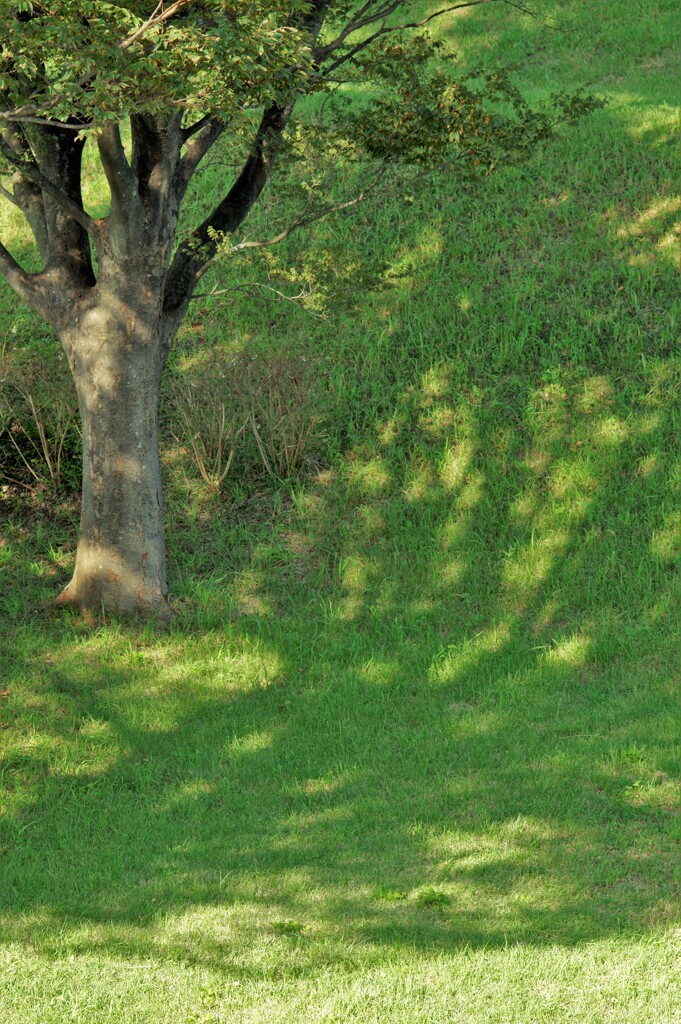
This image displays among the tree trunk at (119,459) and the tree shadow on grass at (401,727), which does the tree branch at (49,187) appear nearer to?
the tree trunk at (119,459)

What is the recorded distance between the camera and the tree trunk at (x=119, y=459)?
909 cm

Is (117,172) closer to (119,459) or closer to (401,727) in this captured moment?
(119,459)

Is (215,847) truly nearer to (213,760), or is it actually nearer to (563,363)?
(213,760)

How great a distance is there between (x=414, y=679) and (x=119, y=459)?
3053mm

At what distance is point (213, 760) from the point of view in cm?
747

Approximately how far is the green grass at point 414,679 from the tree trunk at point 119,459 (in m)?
0.41

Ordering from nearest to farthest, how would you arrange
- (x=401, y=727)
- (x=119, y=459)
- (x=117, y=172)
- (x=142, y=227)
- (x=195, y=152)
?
(x=401, y=727) → (x=117, y=172) → (x=142, y=227) → (x=119, y=459) → (x=195, y=152)

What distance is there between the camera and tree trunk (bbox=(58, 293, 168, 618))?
29.8 ft

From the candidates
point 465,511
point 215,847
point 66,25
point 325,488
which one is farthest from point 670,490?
point 66,25

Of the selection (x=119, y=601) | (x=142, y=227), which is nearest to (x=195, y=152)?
(x=142, y=227)

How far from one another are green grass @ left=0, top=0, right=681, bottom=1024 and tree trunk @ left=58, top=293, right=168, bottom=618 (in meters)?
0.41

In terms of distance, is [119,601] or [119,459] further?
[119,601]

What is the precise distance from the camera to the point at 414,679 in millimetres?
8461

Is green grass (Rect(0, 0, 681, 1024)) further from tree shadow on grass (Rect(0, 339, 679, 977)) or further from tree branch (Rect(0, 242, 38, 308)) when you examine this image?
tree branch (Rect(0, 242, 38, 308))
